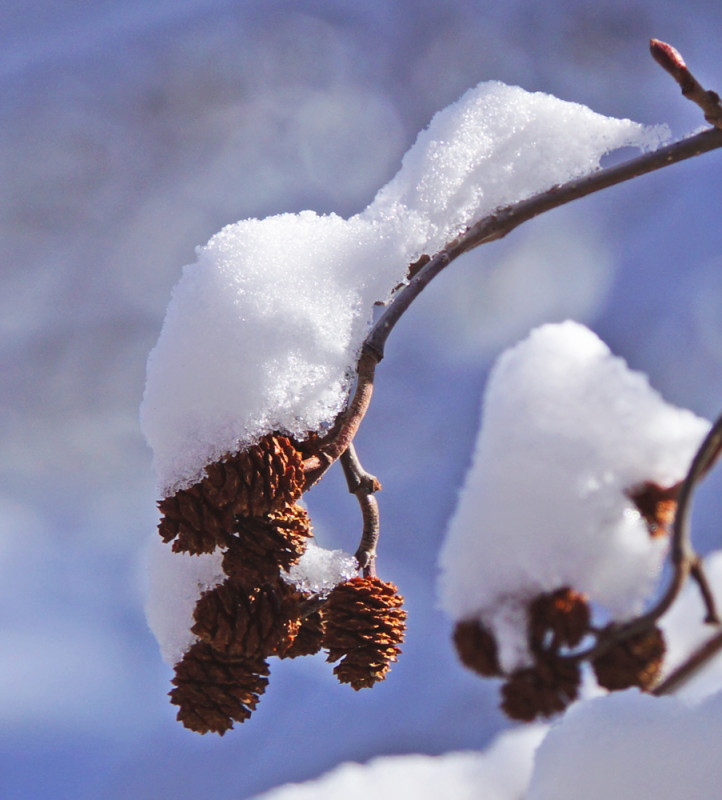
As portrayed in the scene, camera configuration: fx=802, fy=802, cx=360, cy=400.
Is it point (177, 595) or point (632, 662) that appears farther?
point (632, 662)

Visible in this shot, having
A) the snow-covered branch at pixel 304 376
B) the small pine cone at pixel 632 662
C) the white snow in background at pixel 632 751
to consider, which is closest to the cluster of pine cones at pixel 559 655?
the small pine cone at pixel 632 662

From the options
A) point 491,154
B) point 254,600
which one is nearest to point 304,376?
point 254,600

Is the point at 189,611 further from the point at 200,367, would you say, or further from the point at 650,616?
the point at 650,616

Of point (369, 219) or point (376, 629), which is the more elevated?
point (369, 219)

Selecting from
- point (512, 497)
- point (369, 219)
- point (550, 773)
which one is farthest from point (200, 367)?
point (512, 497)

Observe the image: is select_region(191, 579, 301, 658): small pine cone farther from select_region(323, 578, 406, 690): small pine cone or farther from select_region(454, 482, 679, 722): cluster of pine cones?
select_region(454, 482, 679, 722): cluster of pine cones

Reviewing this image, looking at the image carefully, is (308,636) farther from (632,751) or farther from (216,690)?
(632,751)

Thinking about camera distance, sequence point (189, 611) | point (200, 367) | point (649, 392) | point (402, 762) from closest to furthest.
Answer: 1. point (200, 367)
2. point (189, 611)
3. point (649, 392)
4. point (402, 762)
